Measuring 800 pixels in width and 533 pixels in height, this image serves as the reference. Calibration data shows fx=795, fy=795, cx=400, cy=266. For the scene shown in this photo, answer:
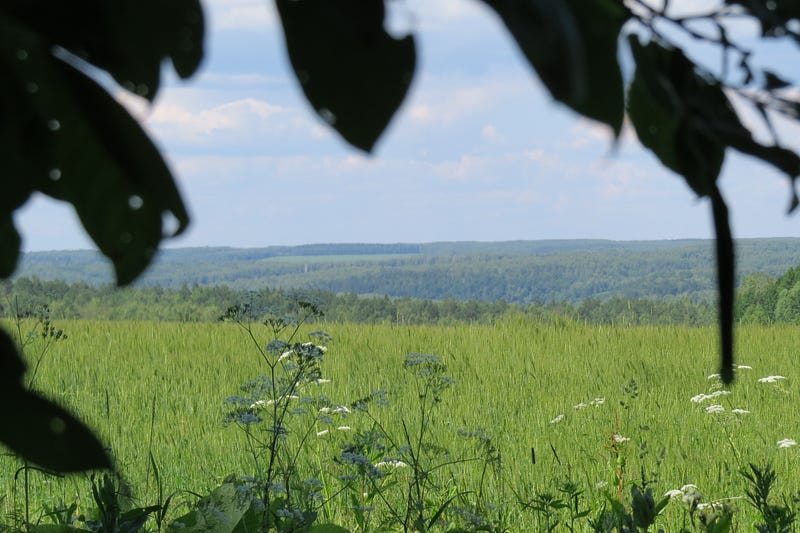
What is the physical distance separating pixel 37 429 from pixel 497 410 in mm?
4723

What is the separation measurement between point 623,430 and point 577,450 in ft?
1.78

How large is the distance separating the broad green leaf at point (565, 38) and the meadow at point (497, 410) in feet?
5.66

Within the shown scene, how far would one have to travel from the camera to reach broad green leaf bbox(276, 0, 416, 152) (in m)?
0.36

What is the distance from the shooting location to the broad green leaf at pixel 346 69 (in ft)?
1.19

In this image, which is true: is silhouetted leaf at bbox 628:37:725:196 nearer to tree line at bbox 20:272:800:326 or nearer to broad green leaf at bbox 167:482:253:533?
tree line at bbox 20:272:800:326

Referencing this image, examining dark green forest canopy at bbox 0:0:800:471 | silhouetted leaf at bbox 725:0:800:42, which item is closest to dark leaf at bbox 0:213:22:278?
dark green forest canopy at bbox 0:0:800:471

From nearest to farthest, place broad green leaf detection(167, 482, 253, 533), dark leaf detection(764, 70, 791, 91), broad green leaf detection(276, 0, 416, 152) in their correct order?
broad green leaf detection(276, 0, 416, 152) < dark leaf detection(764, 70, 791, 91) < broad green leaf detection(167, 482, 253, 533)

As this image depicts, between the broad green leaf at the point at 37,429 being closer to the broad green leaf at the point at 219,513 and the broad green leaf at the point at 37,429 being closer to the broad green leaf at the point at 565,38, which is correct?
the broad green leaf at the point at 565,38

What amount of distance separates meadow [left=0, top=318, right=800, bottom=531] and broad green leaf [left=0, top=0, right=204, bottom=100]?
1.84m

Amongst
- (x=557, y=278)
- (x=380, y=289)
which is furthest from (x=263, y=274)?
(x=557, y=278)

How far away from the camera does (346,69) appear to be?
365 mm

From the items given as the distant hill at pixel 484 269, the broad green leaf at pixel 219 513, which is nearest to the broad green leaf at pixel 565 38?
the broad green leaf at pixel 219 513

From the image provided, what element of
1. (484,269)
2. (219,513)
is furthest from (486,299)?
(484,269)

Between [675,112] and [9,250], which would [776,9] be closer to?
[675,112]
